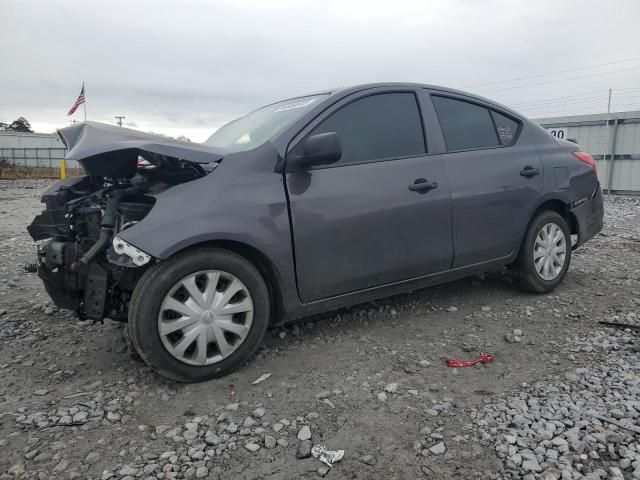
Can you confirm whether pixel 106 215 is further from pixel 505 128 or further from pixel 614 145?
pixel 614 145

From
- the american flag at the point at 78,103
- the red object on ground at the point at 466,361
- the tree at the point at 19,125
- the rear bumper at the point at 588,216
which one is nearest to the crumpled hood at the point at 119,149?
the red object on ground at the point at 466,361

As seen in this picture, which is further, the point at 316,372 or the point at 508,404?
the point at 316,372

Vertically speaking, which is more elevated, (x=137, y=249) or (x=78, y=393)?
(x=137, y=249)

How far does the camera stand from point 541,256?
165 inches

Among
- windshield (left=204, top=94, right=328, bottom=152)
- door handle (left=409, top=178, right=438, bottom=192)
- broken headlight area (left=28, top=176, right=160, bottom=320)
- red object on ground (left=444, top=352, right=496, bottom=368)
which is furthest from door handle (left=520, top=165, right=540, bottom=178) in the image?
broken headlight area (left=28, top=176, right=160, bottom=320)

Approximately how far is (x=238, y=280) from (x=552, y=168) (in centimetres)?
296

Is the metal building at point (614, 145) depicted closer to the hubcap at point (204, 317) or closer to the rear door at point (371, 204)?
the rear door at point (371, 204)

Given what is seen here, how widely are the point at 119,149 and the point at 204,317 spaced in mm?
1045

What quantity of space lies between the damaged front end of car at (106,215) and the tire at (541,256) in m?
2.71

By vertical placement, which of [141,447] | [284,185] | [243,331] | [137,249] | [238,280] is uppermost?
[284,185]

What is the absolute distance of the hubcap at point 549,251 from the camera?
419cm

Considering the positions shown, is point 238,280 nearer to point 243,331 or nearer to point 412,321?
point 243,331

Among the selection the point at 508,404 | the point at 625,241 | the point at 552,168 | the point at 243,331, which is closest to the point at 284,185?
the point at 243,331

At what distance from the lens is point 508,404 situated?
2525mm
